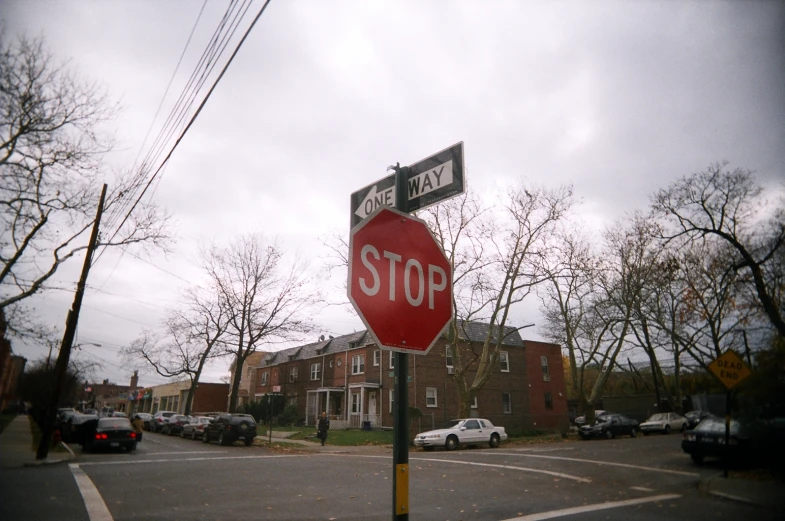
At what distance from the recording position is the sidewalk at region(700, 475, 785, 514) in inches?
348

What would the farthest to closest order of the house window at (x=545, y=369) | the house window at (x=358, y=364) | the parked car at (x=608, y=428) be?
the house window at (x=545, y=369), the house window at (x=358, y=364), the parked car at (x=608, y=428)

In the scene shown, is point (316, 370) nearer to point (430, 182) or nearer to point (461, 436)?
point (461, 436)

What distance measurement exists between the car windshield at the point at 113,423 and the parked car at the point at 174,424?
13.7 metres

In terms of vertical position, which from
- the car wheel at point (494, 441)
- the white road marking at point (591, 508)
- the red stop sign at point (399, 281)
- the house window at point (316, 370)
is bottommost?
the car wheel at point (494, 441)

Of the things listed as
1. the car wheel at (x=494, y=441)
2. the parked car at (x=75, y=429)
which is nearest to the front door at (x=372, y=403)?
the car wheel at (x=494, y=441)

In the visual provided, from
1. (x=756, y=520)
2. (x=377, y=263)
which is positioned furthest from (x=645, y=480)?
(x=377, y=263)

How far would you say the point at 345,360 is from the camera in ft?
138

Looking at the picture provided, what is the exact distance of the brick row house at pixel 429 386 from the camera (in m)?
35.4

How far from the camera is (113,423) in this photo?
1989 centimetres

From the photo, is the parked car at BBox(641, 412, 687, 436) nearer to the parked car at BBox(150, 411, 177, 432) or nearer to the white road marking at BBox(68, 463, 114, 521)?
the white road marking at BBox(68, 463, 114, 521)

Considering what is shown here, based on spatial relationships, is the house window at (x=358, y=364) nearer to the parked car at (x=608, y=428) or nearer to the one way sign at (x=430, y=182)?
the parked car at (x=608, y=428)

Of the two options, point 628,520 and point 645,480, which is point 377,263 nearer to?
point 628,520

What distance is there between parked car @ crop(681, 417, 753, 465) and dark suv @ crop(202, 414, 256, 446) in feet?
64.8

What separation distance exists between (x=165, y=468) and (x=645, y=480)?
12.9m
